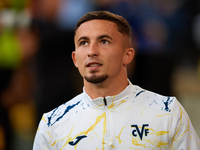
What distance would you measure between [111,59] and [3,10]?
3037 mm

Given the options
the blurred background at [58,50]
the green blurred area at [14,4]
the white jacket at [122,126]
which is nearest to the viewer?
the white jacket at [122,126]

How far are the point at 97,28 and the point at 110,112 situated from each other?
641 mm

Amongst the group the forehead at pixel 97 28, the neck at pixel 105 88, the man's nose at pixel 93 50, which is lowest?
the neck at pixel 105 88

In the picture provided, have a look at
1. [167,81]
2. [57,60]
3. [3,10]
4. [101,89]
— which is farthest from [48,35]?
[101,89]

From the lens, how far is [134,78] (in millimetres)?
5289

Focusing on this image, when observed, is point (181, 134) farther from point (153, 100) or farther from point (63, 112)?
point (63, 112)

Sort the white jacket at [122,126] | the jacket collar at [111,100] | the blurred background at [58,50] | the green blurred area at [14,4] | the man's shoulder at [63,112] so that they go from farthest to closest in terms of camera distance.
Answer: the green blurred area at [14,4] → the blurred background at [58,50] → the man's shoulder at [63,112] → the jacket collar at [111,100] → the white jacket at [122,126]

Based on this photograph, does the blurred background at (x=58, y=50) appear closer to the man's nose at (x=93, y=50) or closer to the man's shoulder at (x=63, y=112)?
the man's shoulder at (x=63, y=112)

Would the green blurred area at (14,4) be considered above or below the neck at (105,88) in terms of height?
above

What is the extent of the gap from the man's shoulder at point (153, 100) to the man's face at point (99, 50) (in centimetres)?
25

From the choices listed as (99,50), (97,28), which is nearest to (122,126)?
(99,50)

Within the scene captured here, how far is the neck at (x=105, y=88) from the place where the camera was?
128 inches

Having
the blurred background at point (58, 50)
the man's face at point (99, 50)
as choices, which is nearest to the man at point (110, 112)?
the man's face at point (99, 50)

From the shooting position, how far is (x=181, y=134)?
314 centimetres
